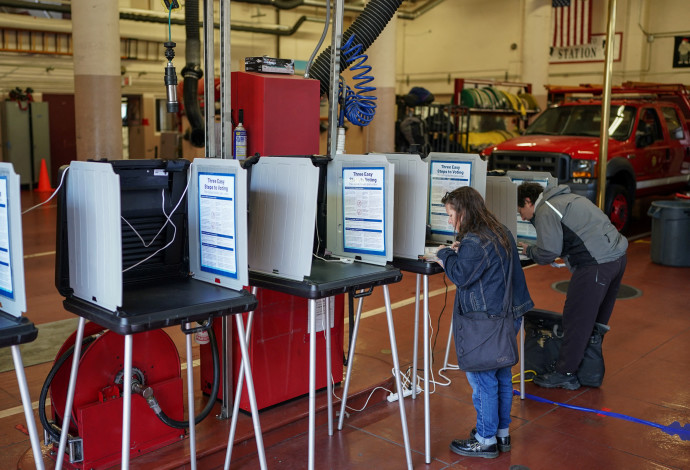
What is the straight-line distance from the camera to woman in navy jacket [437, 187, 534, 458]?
363cm

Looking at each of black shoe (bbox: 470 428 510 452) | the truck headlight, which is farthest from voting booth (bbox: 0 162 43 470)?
the truck headlight

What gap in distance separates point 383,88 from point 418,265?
40.6 ft

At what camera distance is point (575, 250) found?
4.84m

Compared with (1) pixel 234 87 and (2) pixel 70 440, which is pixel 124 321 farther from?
(1) pixel 234 87

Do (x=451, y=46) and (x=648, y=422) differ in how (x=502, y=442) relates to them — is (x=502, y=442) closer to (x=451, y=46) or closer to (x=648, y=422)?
(x=648, y=422)

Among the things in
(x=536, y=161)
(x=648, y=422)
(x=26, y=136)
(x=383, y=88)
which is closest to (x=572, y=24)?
(x=383, y=88)

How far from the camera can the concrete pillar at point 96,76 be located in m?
10.6

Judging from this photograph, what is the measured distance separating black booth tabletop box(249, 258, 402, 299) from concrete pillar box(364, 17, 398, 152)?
12.2m

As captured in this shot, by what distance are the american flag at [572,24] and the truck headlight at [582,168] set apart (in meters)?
10.5

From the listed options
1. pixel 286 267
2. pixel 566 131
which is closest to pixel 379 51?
pixel 566 131

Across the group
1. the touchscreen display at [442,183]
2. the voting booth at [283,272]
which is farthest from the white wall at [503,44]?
the voting booth at [283,272]

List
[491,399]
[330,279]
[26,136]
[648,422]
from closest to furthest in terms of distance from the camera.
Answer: [330,279] → [491,399] → [648,422] → [26,136]

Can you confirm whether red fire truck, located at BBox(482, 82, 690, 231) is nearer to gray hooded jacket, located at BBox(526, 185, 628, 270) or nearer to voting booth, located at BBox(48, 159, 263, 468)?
gray hooded jacket, located at BBox(526, 185, 628, 270)

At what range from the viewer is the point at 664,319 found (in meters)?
6.75
